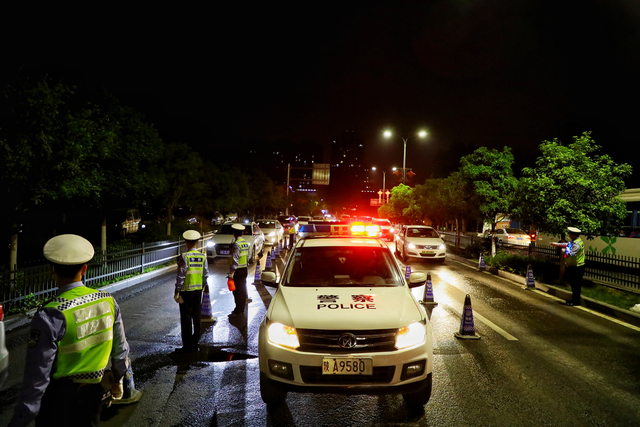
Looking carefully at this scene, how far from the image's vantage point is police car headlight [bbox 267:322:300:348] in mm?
4535

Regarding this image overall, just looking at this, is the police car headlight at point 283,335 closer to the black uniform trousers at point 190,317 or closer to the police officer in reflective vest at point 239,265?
the black uniform trousers at point 190,317

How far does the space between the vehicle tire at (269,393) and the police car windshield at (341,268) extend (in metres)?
1.32

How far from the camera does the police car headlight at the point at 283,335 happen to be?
4535 millimetres

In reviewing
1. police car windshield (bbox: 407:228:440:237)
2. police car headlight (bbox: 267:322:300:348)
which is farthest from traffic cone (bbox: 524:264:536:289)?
police car headlight (bbox: 267:322:300:348)

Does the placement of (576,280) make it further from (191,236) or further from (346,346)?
(191,236)

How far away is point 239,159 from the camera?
205ft

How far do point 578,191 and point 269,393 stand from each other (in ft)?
42.4

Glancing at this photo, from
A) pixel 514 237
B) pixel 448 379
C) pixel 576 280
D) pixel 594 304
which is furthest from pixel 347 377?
pixel 514 237

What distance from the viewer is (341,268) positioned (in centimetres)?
654

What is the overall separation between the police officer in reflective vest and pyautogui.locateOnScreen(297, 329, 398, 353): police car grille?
4.54 meters

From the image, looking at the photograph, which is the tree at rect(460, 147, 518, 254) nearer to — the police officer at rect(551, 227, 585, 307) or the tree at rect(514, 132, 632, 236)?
the tree at rect(514, 132, 632, 236)

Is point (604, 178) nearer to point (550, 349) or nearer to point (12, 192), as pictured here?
point (550, 349)

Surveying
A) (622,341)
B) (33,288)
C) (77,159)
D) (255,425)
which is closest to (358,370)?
(255,425)

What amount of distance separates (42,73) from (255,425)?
11.8m
